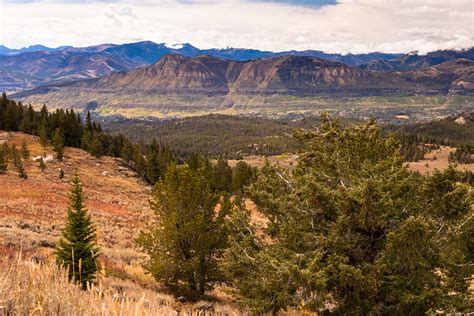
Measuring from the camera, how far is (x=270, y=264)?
32.7ft

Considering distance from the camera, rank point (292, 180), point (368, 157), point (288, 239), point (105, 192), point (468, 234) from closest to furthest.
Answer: point (468, 234), point (288, 239), point (368, 157), point (292, 180), point (105, 192)

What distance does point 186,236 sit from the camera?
14.9m

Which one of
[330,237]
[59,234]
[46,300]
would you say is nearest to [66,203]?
[59,234]

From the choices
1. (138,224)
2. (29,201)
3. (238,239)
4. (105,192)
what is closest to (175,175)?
(238,239)

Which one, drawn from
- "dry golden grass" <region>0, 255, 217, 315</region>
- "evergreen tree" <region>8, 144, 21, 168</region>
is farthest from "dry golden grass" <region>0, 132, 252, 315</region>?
"evergreen tree" <region>8, 144, 21, 168</region>

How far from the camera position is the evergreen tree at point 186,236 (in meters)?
14.7

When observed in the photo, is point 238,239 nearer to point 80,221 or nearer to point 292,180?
point 292,180

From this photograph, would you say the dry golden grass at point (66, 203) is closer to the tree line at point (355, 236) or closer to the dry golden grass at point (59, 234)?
the dry golden grass at point (59, 234)

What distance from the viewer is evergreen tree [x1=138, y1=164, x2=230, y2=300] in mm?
14680

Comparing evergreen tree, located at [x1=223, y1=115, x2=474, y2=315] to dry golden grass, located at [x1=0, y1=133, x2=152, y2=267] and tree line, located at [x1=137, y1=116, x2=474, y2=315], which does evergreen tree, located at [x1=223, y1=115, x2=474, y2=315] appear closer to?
tree line, located at [x1=137, y1=116, x2=474, y2=315]

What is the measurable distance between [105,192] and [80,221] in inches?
1757

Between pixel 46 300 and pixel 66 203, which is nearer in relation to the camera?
pixel 46 300

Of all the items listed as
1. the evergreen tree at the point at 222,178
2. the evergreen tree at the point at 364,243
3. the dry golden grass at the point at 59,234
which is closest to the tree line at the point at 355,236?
the evergreen tree at the point at 364,243

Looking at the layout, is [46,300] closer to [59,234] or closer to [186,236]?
[186,236]
